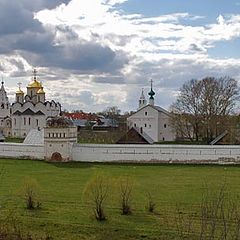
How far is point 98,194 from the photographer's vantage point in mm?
14484

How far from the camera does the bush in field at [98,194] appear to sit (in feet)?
44.7

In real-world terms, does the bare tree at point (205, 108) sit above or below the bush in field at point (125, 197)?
above

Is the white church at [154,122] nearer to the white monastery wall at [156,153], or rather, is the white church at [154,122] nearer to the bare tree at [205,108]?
the bare tree at [205,108]

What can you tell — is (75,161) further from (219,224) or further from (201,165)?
(219,224)

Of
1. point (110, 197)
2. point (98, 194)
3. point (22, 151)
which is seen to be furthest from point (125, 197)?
point (22, 151)

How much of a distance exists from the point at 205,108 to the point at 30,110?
73.7ft

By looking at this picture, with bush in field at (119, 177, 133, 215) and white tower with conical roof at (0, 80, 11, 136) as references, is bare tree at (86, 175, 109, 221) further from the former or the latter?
white tower with conical roof at (0, 80, 11, 136)

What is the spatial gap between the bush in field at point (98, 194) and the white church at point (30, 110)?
41562 mm

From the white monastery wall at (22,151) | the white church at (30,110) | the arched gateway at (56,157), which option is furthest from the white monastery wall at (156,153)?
the white church at (30,110)

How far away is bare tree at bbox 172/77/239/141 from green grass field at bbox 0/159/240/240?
15.0m

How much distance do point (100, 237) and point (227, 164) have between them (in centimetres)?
1862

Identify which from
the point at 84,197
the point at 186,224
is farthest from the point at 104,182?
the point at 186,224

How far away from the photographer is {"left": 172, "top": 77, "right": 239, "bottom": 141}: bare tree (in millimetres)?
42781

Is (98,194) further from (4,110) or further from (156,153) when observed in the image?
(4,110)
